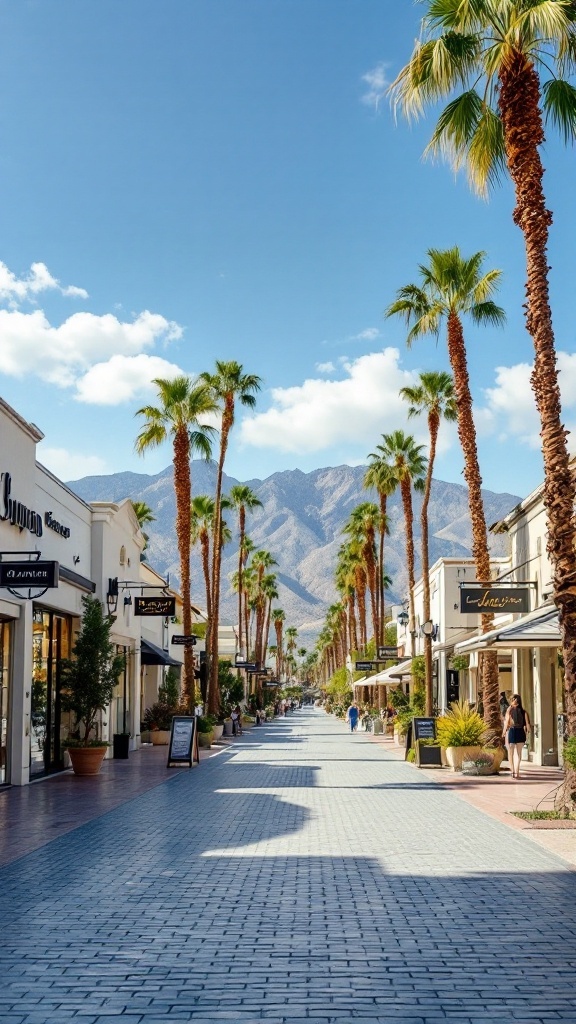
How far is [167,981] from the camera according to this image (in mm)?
6863

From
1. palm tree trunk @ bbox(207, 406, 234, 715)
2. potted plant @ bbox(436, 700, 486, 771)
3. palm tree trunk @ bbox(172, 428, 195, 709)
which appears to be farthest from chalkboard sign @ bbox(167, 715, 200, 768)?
palm tree trunk @ bbox(207, 406, 234, 715)

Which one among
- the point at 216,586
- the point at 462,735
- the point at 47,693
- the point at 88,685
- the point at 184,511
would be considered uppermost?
the point at 184,511

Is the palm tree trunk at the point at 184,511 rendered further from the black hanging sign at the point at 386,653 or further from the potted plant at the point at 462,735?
the black hanging sign at the point at 386,653

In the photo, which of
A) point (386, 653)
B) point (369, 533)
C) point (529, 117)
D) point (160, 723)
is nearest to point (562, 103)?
point (529, 117)

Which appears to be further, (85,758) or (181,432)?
(181,432)

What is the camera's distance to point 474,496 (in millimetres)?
26609

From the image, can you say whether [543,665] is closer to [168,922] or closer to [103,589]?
[103,589]

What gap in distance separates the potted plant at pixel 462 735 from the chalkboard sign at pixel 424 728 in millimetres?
1144

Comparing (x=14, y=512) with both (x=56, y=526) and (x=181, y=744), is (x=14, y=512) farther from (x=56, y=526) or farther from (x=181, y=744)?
(x=181, y=744)

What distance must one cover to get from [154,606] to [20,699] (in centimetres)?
1017

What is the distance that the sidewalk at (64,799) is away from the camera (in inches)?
545

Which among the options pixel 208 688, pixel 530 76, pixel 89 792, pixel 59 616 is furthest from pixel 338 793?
pixel 208 688

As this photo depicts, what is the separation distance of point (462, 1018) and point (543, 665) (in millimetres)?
21965

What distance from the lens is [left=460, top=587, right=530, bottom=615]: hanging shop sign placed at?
23.2 metres
